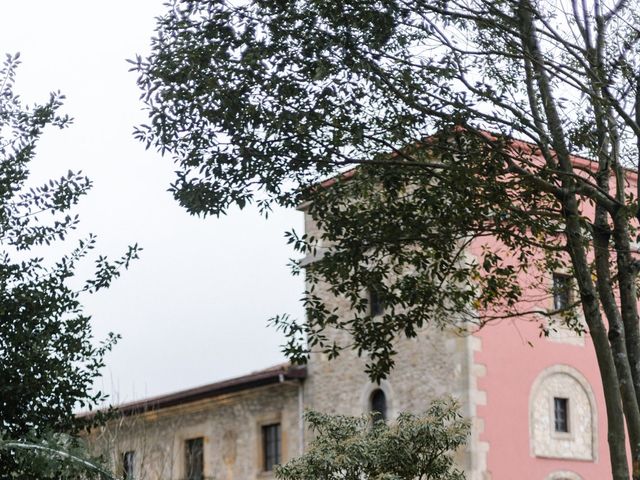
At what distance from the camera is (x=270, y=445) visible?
2681 cm

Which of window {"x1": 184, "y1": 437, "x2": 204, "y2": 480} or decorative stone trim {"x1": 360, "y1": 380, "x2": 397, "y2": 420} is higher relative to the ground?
decorative stone trim {"x1": 360, "y1": 380, "x2": 397, "y2": 420}

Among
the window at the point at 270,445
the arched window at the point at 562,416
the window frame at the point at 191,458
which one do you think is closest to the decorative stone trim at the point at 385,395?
the arched window at the point at 562,416

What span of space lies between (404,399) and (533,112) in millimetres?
11751

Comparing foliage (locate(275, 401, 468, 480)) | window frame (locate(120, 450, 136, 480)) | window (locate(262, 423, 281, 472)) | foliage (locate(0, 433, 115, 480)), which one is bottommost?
foliage (locate(0, 433, 115, 480))

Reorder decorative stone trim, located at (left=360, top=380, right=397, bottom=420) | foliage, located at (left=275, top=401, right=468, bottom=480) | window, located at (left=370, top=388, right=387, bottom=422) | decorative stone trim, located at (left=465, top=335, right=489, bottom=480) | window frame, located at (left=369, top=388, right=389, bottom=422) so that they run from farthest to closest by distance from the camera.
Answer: window, located at (left=370, top=388, right=387, bottom=422) → window frame, located at (left=369, top=388, right=389, bottom=422) → decorative stone trim, located at (left=360, top=380, right=397, bottom=420) → decorative stone trim, located at (left=465, top=335, right=489, bottom=480) → foliage, located at (left=275, top=401, right=468, bottom=480)

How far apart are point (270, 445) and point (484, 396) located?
6.98 metres

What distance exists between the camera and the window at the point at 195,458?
94.0 ft

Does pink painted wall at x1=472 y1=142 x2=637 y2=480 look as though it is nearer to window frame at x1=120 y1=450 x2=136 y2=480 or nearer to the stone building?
the stone building

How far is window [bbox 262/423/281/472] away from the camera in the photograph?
1046 inches

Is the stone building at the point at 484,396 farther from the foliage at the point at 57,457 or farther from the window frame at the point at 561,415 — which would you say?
the foliage at the point at 57,457

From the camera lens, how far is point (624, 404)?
10.9 metres

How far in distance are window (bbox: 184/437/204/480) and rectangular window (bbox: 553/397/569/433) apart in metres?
9.69

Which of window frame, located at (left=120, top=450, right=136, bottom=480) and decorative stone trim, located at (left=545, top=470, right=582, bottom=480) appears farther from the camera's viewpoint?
decorative stone trim, located at (left=545, top=470, right=582, bottom=480)

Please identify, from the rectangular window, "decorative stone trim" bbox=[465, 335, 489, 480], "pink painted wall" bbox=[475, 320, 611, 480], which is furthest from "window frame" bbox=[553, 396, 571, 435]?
"decorative stone trim" bbox=[465, 335, 489, 480]
